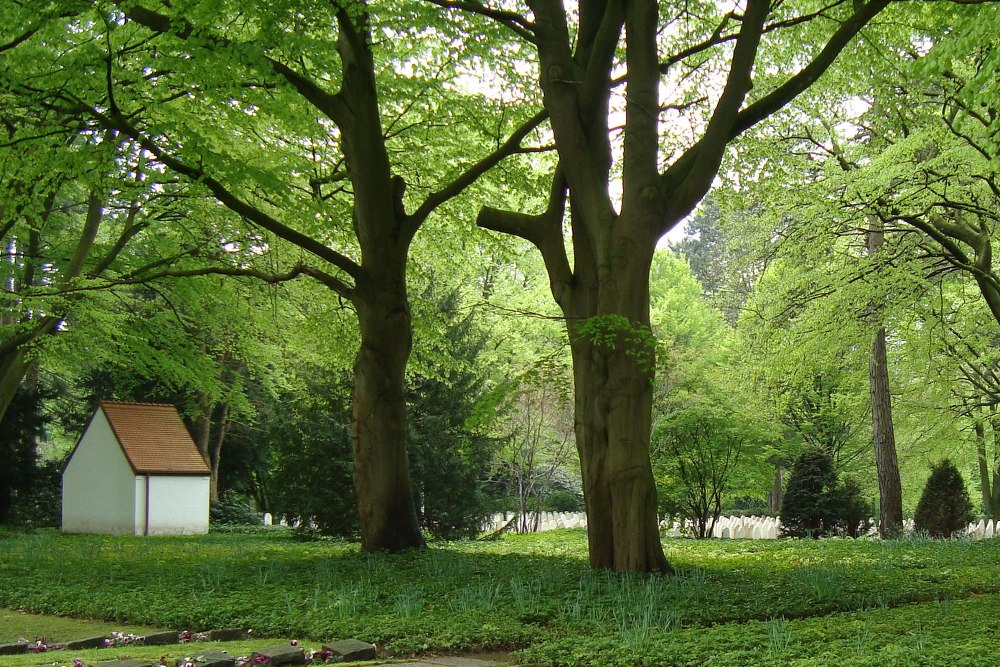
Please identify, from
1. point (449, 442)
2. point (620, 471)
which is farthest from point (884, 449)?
point (620, 471)

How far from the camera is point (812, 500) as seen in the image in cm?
2331

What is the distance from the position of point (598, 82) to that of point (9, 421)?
76.1 feet

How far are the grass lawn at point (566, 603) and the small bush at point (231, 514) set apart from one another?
55.9 feet

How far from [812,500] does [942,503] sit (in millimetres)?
3155

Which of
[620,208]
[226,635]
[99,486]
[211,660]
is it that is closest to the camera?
[211,660]

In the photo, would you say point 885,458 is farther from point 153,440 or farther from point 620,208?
point 153,440

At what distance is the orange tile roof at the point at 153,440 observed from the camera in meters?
24.1

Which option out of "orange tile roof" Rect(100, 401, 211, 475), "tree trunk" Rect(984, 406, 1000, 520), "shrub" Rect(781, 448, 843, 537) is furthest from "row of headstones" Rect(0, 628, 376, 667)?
"tree trunk" Rect(984, 406, 1000, 520)

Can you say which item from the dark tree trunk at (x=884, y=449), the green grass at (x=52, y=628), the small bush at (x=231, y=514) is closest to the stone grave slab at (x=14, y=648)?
the green grass at (x=52, y=628)

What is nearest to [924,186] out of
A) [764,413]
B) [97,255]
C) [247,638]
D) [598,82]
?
[598,82]

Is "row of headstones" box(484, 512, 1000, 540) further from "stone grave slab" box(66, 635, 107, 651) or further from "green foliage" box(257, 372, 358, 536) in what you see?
"stone grave slab" box(66, 635, 107, 651)

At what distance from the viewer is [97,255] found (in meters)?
20.3

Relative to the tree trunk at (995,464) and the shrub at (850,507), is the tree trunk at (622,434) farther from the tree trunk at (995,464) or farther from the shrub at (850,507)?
the tree trunk at (995,464)

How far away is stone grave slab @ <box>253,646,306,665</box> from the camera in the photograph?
5664 mm
